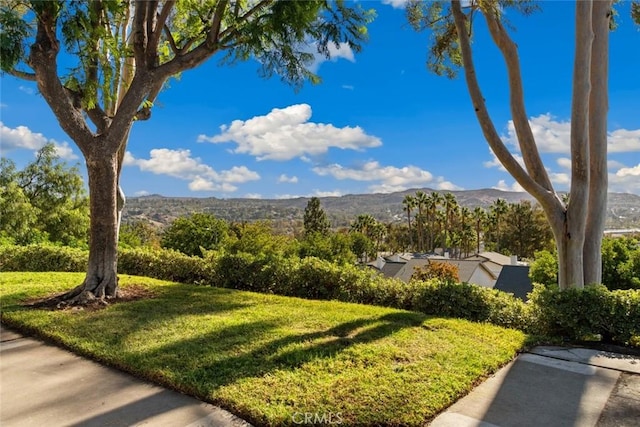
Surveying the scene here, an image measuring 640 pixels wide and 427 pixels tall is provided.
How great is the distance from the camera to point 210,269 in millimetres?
9055

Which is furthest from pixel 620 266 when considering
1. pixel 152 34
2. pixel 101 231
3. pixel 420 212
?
pixel 420 212

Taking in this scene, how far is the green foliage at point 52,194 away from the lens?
2064cm

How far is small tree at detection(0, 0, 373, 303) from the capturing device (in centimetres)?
609

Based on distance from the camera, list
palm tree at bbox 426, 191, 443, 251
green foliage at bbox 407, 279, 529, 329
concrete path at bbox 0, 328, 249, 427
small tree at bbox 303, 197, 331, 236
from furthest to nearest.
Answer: small tree at bbox 303, 197, 331, 236 → palm tree at bbox 426, 191, 443, 251 → green foliage at bbox 407, 279, 529, 329 → concrete path at bbox 0, 328, 249, 427

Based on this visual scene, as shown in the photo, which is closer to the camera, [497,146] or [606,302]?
[606,302]

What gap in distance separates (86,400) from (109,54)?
20.3 ft

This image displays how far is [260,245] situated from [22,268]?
718cm

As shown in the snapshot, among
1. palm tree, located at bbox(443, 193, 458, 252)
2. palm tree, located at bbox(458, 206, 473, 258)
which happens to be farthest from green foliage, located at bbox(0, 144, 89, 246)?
palm tree, located at bbox(458, 206, 473, 258)

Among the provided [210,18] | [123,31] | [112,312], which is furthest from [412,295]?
[123,31]

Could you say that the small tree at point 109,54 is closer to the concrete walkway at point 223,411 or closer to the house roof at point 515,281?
the concrete walkway at point 223,411

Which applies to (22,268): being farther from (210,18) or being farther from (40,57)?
(210,18)

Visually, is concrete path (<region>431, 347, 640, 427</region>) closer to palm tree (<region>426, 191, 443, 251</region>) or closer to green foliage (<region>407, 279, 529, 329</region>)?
green foliage (<region>407, 279, 529, 329</region>)

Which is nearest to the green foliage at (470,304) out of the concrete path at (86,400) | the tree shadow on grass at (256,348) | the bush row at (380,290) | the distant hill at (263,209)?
the bush row at (380,290)

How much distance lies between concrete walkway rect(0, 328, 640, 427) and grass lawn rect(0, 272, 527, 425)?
0.45ft
